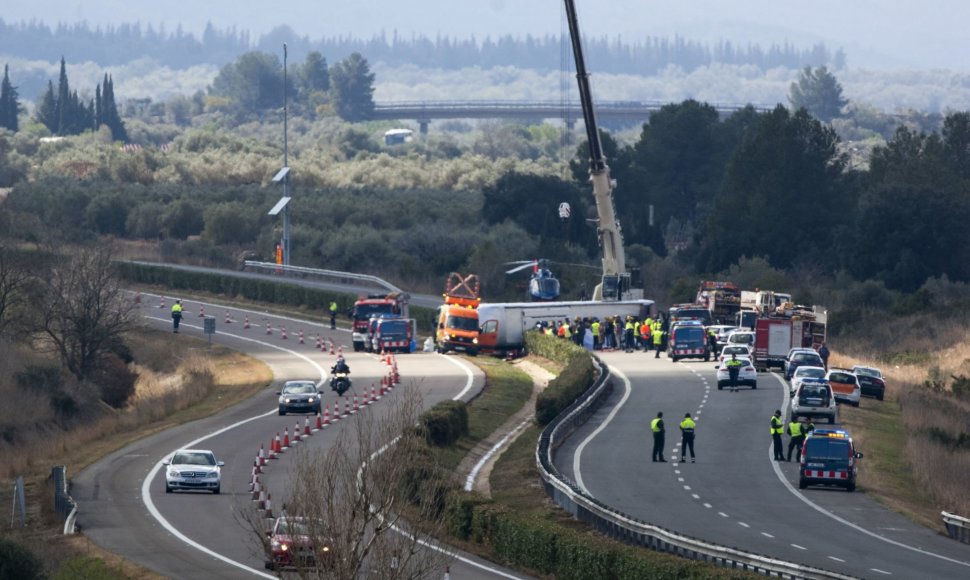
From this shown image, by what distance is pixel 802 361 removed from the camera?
62.9m

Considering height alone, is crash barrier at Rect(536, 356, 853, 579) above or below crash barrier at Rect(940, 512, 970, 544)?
above

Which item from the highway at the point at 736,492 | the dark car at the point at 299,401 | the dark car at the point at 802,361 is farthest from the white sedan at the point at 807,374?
the dark car at the point at 299,401

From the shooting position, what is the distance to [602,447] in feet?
159

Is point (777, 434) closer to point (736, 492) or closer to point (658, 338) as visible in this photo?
point (736, 492)

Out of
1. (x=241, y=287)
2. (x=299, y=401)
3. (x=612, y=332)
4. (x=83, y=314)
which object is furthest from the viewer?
(x=241, y=287)

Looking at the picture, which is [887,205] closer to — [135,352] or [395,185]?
[135,352]

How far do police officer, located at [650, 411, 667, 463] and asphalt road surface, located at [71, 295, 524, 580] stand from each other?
6948 mm

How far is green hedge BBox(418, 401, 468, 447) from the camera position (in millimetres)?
48047

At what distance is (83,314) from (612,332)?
2265 cm

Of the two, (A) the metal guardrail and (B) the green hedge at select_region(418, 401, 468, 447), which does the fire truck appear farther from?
(B) the green hedge at select_region(418, 401, 468, 447)

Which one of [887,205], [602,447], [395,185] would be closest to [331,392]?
[602,447]

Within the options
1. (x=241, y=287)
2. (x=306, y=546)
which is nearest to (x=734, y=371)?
(x=306, y=546)

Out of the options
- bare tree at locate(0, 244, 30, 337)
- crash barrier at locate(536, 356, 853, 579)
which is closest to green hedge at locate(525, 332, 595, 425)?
crash barrier at locate(536, 356, 853, 579)

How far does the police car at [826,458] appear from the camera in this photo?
41438 millimetres
